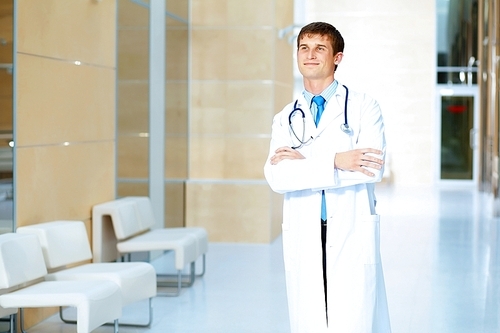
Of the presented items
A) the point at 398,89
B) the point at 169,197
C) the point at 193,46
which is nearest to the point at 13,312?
the point at 169,197

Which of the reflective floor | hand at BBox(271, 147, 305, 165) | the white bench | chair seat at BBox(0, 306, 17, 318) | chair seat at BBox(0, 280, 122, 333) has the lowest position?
the reflective floor

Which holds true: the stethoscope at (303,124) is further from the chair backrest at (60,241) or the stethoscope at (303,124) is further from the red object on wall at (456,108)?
the red object on wall at (456,108)

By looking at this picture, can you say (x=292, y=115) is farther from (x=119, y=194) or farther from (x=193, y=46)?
(x=193, y=46)

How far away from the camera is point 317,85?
14.0 ft

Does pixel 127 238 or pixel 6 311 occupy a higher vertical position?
pixel 127 238

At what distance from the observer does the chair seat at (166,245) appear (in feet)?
28.9

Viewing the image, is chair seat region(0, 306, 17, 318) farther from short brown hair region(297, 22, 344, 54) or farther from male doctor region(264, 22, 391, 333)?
short brown hair region(297, 22, 344, 54)

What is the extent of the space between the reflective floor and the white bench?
0.41 metres

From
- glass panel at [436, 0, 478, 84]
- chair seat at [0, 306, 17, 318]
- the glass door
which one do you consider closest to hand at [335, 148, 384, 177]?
chair seat at [0, 306, 17, 318]

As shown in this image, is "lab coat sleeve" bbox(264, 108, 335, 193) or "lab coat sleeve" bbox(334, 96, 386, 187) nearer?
"lab coat sleeve" bbox(264, 108, 335, 193)

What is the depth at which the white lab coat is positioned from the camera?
13.6 ft

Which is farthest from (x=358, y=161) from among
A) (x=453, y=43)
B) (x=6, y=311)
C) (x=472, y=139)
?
(x=453, y=43)

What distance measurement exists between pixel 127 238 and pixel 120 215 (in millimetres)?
556

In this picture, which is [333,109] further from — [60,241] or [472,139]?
[472,139]
